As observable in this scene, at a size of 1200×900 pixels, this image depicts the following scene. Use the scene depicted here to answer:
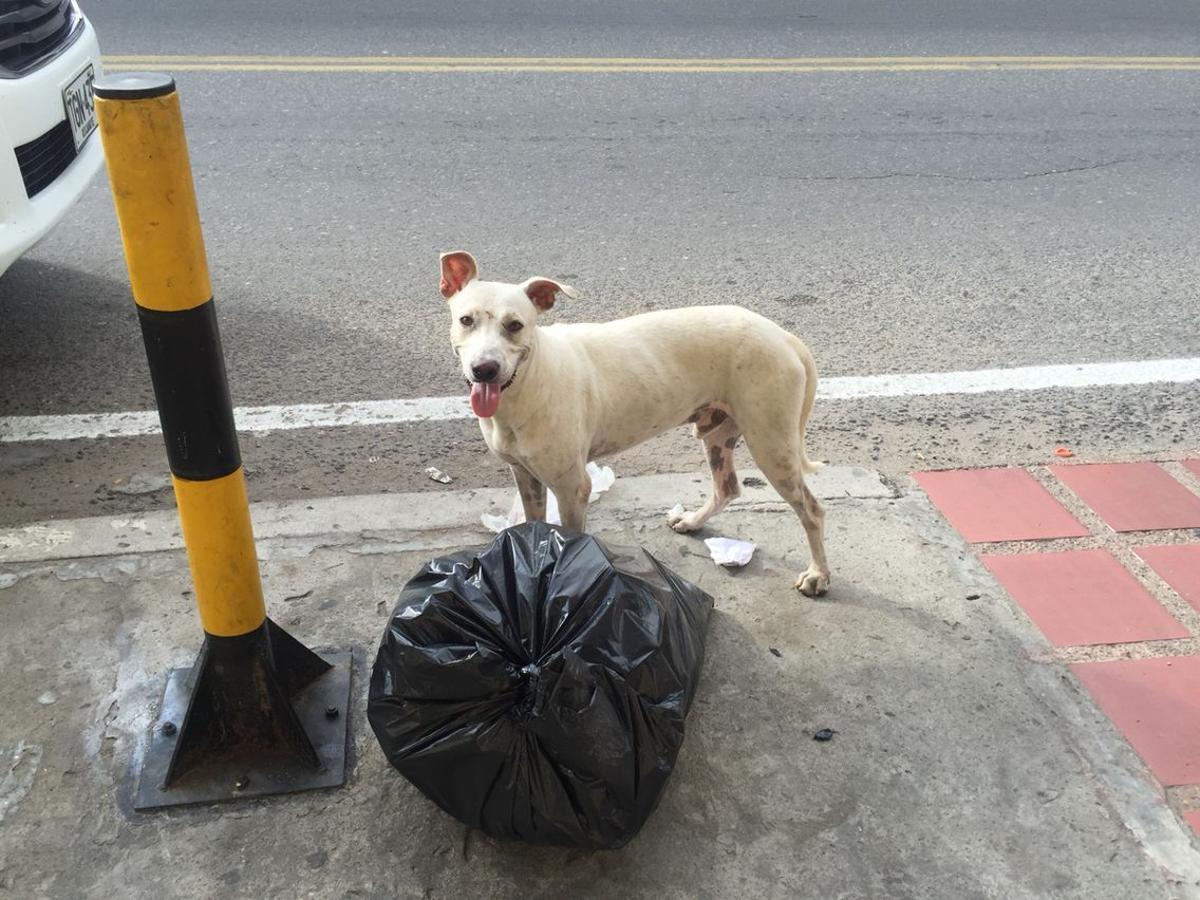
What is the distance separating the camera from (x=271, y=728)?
2812mm

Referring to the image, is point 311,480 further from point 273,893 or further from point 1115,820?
point 1115,820

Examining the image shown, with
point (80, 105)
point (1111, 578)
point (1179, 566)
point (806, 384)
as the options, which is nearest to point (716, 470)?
point (806, 384)

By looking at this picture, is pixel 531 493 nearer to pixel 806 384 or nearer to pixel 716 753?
pixel 806 384

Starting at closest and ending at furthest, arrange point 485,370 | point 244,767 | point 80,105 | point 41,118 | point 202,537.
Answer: point 202,537, point 244,767, point 485,370, point 41,118, point 80,105

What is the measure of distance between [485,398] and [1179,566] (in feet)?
8.04

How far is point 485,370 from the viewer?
2900 mm

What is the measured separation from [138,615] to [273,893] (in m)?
1.17

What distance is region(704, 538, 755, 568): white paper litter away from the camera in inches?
143

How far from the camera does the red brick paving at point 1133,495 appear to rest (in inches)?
153

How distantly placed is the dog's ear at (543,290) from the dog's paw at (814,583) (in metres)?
1.21

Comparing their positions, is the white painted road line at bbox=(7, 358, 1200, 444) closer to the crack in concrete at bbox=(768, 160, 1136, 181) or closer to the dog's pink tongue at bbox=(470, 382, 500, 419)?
the dog's pink tongue at bbox=(470, 382, 500, 419)

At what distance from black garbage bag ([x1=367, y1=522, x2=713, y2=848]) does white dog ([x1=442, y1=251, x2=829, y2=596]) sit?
0.61 meters

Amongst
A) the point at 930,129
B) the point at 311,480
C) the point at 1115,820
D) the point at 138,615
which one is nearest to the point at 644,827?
the point at 1115,820

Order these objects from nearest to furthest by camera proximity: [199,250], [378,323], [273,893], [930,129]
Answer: [199,250], [273,893], [378,323], [930,129]
